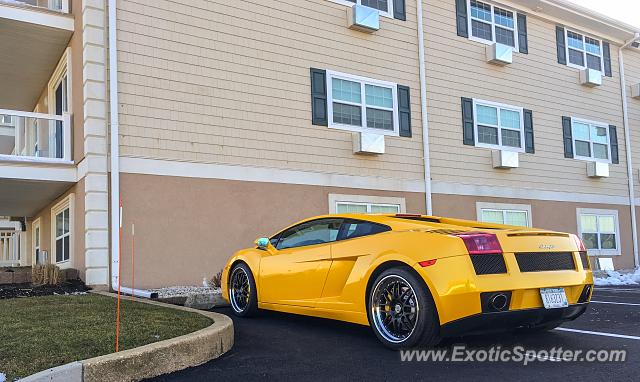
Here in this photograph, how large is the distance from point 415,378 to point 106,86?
8038 mm

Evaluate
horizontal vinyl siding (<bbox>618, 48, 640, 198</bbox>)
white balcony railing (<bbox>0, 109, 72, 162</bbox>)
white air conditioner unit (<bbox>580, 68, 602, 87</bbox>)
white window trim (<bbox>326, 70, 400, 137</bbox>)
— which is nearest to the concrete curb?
white balcony railing (<bbox>0, 109, 72, 162</bbox>)

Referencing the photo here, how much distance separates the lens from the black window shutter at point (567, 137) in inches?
660

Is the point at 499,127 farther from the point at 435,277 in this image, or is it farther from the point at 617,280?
the point at 435,277

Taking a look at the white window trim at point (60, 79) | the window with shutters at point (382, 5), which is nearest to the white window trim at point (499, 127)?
the window with shutters at point (382, 5)

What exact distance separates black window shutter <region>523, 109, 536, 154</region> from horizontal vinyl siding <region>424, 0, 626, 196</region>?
17cm

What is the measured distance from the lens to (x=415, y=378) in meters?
4.19

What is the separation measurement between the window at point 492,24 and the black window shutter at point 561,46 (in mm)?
1857

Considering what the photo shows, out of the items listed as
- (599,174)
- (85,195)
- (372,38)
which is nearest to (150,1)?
(85,195)

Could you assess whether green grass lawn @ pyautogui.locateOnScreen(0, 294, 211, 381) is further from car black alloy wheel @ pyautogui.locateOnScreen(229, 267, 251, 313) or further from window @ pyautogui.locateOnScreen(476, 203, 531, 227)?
window @ pyautogui.locateOnScreen(476, 203, 531, 227)

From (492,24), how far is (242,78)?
793cm

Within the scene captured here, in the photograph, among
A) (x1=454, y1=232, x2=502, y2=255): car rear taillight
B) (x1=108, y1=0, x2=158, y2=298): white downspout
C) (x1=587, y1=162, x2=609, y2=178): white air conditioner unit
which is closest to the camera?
(x1=454, y1=232, x2=502, y2=255): car rear taillight

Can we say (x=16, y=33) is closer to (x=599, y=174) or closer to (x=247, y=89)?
(x=247, y=89)

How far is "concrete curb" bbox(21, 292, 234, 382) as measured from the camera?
3977 millimetres

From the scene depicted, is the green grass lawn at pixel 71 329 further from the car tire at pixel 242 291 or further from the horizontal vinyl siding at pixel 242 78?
the horizontal vinyl siding at pixel 242 78
